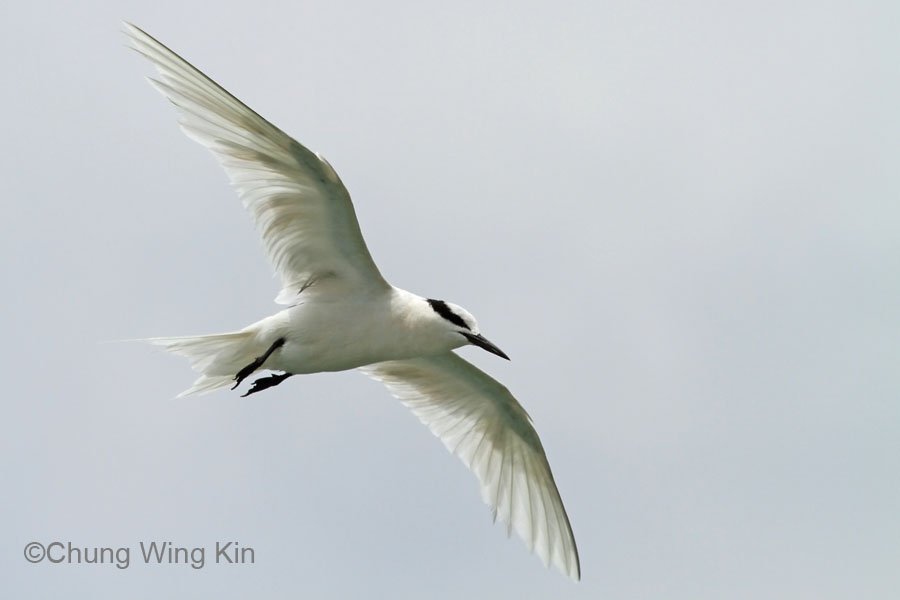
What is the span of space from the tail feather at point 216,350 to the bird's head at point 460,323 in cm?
162

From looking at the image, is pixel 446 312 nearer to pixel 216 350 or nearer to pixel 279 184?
pixel 279 184

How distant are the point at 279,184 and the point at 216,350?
5.24ft

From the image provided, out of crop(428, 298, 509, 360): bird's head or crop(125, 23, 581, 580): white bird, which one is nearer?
crop(125, 23, 581, 580): white bird

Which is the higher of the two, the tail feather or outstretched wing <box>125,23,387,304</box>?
outstretched wing <box>125,23,387,304</box>

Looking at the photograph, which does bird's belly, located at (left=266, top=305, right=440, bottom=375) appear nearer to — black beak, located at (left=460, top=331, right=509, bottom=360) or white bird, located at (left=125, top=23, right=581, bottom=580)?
white bird, located at (left=125, top=23, right=581, bottom=580)

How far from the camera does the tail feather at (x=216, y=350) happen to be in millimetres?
11453

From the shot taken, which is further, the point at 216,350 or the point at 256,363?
the point at 216,350

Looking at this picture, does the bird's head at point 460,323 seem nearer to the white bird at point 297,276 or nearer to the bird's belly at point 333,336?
the white bird at point 297,276

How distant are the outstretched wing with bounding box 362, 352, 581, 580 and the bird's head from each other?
162 cm

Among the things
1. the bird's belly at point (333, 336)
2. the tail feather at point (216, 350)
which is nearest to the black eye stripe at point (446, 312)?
the bird's belly at point (333, 336)

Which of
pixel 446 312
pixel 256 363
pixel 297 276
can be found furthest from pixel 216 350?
pixel 446 312

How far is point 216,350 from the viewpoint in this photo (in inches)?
454

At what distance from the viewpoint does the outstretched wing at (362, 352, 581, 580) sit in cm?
1311

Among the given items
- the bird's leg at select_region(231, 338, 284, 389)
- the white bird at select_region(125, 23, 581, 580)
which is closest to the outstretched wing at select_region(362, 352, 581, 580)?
the white bird at select_region(125, 23, 581, 580)
